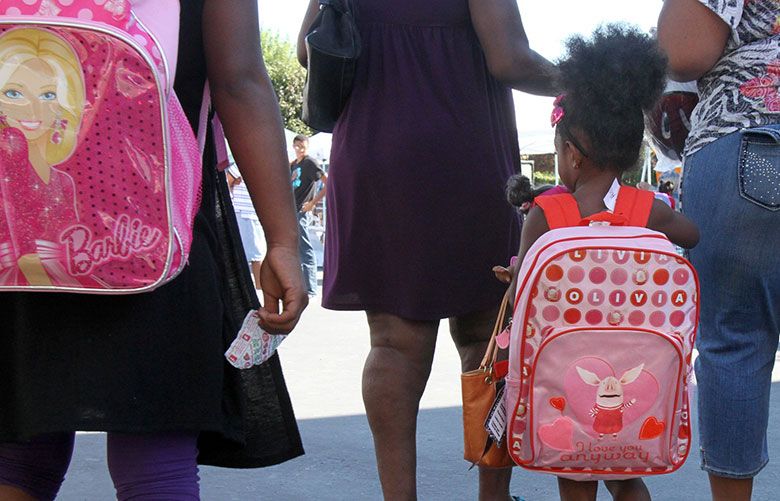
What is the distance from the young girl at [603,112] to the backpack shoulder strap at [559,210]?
3 centimetres

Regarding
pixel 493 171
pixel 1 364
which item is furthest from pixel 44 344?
pixel 493 171

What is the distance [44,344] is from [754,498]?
114 inches

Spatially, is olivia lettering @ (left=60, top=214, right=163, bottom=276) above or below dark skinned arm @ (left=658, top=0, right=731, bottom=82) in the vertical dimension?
below

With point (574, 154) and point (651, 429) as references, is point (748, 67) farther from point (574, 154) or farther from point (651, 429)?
point (651, 429)

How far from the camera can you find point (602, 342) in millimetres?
2738

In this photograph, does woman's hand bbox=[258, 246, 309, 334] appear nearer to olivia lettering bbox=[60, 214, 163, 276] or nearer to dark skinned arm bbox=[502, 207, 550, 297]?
olivia lettering bbox=[60, 214, 163, 276]

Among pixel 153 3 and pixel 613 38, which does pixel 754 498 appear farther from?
pixel 153 3

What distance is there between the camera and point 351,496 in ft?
13.3

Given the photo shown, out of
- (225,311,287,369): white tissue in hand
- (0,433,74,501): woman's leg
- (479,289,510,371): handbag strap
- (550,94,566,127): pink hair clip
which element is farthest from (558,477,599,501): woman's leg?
(0,433,74,501): woman's leg

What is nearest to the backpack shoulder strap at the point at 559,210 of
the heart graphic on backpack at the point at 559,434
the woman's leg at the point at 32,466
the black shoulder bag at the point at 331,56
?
the heart graphic on backpack at the point at 559,434

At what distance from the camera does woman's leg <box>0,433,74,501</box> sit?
2039 millimetres

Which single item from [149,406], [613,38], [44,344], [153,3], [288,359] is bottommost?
[288,359]

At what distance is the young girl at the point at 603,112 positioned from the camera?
2.95 m

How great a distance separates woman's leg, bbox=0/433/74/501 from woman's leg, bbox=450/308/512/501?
4.88 feet
